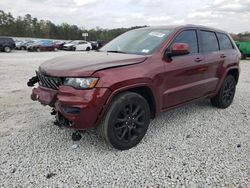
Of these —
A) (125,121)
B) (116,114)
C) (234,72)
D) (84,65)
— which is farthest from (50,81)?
(234,72)

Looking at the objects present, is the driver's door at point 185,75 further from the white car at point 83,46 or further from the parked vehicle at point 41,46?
the white car at point 83,46

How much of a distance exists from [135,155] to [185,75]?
1.63m

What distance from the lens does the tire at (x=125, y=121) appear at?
10.5 ft

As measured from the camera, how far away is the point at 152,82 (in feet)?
11.6

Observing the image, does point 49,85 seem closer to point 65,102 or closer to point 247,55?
point 65,102

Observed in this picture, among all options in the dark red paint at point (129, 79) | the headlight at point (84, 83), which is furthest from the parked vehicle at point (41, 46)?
the headlight at point (84, 83)


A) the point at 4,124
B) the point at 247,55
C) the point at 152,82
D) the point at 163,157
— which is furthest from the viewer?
the point at 247,55

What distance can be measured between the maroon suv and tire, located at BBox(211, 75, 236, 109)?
20.1 inches

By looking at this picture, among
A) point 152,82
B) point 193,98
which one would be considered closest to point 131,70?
point 152,82

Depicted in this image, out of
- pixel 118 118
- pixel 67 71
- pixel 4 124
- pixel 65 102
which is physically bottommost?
pixel 4 124

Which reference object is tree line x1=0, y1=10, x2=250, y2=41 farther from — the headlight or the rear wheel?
the headlight

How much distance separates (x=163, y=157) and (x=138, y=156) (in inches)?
13.1

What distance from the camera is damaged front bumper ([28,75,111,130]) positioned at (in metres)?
2.94

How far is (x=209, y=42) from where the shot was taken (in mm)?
4855
